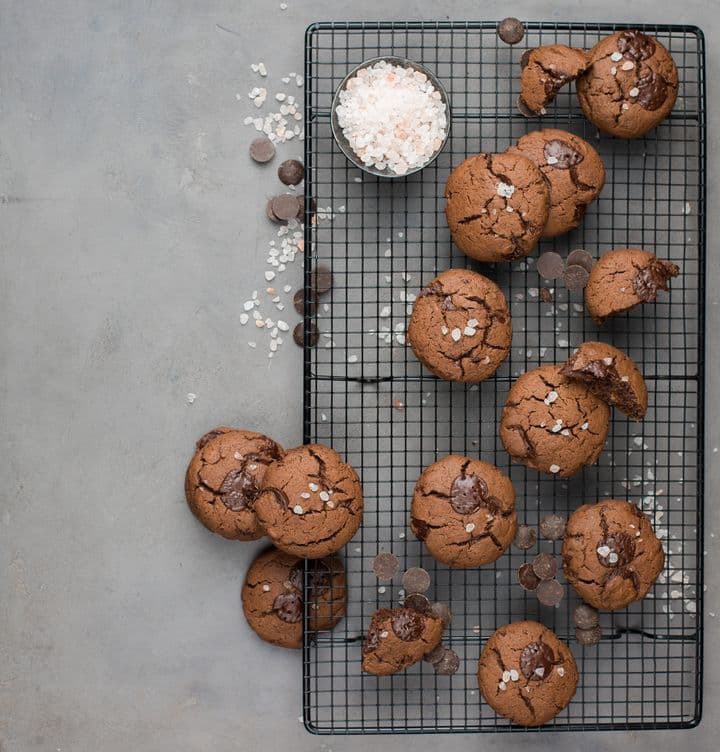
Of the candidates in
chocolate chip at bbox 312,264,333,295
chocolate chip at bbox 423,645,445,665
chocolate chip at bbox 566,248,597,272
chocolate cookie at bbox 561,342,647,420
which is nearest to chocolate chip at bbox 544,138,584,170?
chocolate chip at bbox 566,248,597,272

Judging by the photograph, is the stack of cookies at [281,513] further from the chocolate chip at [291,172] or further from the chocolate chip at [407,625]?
the chocolate chip at [291,172]

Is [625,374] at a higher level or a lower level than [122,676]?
higher

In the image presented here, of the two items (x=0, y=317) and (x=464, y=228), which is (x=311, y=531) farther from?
(x=0, y=317)

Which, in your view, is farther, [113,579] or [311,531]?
[113,579]

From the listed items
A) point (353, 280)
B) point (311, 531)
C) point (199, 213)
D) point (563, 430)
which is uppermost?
point (199, 213)

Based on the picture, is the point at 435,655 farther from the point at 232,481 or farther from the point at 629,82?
the point at 629,82

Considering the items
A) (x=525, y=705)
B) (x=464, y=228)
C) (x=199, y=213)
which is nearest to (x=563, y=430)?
(x=464, y=228)

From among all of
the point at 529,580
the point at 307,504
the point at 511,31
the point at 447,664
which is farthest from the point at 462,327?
the point at 447,664
